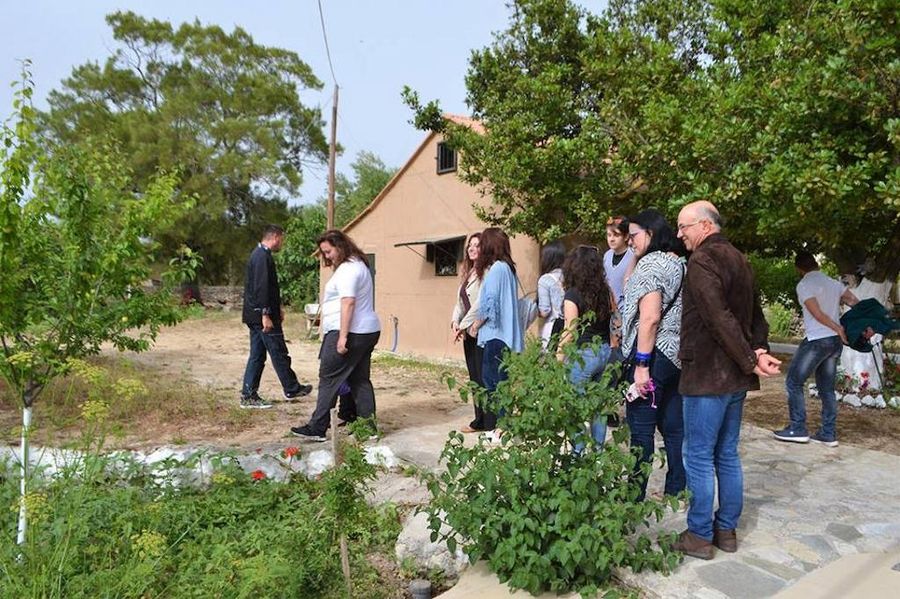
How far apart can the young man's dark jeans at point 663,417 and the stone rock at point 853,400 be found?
5.38 m

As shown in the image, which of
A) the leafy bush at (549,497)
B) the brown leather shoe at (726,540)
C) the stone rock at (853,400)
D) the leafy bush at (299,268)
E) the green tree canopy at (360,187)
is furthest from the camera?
the green tree canopy at (360,187)

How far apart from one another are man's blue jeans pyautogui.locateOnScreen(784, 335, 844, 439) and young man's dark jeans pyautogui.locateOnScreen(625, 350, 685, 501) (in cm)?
250

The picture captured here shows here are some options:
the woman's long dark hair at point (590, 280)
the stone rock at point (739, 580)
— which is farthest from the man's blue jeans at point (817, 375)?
the stone rock at point (739, 580)

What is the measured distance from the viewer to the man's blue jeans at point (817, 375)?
5262 mm

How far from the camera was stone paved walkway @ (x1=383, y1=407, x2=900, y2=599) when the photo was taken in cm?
282

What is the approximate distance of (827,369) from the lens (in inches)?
210

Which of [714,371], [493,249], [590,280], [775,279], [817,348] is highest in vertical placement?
[493,249]

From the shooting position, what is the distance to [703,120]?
6.68m

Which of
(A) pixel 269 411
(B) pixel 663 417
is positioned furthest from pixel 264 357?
(B) pixel 663 417

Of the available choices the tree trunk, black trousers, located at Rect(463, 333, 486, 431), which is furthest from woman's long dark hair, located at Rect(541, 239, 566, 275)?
the tree trunk

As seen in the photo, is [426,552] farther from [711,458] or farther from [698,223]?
[698,223]

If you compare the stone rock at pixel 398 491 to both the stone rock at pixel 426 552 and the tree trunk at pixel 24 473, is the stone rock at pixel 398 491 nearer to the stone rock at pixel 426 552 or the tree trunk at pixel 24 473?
the stone rock at pixel 426 552

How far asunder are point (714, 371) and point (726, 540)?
84 cm

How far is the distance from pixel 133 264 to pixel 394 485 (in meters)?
2.18
